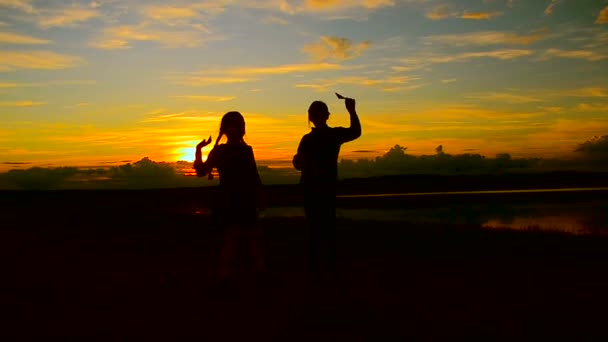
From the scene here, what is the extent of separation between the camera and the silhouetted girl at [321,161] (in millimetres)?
6457

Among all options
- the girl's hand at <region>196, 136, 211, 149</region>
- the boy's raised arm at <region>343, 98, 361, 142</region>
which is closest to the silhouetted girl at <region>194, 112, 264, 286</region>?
the girl's hand at <region>196, 136, 211, 149</region>

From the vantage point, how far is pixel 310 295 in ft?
24.7

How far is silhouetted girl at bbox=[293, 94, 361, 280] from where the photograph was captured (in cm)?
646

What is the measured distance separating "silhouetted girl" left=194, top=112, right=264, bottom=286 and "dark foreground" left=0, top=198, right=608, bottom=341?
68cm

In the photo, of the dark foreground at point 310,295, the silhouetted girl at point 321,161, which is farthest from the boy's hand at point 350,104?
the dark foreground at point 310,295

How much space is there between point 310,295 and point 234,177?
2146 mm

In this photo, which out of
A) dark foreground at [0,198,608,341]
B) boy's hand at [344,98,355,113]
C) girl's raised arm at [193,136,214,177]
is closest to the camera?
dark foreground at [0,198,608,341]

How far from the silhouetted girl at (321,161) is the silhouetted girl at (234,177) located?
57cm

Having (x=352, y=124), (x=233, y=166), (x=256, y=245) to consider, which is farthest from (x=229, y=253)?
(x=352, y=124)

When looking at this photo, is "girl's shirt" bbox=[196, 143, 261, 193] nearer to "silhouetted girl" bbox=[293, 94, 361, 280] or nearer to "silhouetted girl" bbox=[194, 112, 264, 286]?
"silhouetted girl" bbox=[194, 112, 264, 286]

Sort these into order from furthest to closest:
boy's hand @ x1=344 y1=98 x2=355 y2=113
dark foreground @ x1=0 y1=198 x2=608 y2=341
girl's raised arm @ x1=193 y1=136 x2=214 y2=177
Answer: boy's hand @ x1=344 y1=98 x2=355 y2=113 → girl's raised arm @ x1=193 y1=136 x2=214 y2=177 → dark foreground @ x1=0 y1=198 x2=608 y2=341

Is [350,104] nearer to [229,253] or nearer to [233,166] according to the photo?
[233,166]

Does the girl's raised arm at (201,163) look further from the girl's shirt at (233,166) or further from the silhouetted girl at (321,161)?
the silhouetted girl at (321,161)

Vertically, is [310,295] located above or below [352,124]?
below
